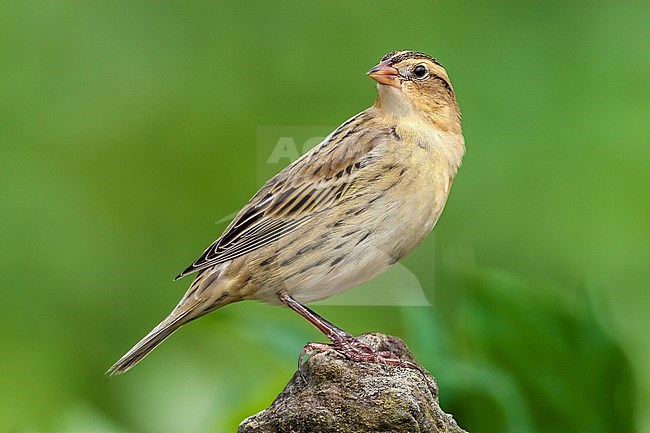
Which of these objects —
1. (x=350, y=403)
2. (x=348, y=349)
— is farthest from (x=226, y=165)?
(x=350, y=403)

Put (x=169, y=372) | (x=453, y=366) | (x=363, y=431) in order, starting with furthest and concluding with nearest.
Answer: (x=169, y=372) < (x=453, y=366) < (x=363, y=431)

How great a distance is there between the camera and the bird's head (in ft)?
18.6

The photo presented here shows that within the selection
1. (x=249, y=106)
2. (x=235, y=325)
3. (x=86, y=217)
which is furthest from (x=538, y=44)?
(x=235, y=325)

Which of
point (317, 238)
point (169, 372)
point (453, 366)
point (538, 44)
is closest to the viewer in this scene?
point (317, 238)

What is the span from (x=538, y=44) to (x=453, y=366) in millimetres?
4493

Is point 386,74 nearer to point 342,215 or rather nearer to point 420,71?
point 420,71

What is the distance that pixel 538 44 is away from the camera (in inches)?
384

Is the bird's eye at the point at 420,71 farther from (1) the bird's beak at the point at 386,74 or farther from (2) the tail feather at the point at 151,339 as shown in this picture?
(2) the tail feather at the point at 151,339

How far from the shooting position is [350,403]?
4.62 meters

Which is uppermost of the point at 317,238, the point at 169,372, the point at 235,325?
the point at 317,238

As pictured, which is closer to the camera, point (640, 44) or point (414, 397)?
point (414, 397)

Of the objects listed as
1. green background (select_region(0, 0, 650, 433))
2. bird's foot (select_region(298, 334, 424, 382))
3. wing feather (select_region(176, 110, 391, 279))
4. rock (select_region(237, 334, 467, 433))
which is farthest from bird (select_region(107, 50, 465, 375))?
green background (select_region(0, 0, 650, 433))

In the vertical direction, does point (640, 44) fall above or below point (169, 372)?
above

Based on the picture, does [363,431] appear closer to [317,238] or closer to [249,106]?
[317,238]
